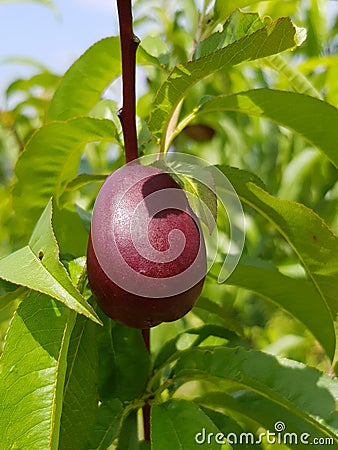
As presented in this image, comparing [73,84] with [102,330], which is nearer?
[102,330]

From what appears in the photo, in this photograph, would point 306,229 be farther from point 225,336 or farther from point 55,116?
point 55,116

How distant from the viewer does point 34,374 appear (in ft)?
1.95

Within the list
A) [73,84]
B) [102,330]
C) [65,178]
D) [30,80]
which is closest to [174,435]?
[102,330]

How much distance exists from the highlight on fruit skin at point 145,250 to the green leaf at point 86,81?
1.02 feet

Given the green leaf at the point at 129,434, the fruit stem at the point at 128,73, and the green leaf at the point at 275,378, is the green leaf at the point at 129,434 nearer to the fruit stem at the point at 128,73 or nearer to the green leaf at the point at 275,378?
the green leaf at the point at 275,378

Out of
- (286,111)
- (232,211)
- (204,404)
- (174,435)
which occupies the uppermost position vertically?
(286,111)

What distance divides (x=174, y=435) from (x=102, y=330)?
0.17 m

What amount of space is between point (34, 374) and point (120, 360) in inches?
8.4

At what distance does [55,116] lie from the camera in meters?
0.96

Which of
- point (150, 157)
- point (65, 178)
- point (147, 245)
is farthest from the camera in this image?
point (65, 178)

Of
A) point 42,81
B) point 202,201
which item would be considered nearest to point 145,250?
point 202,201

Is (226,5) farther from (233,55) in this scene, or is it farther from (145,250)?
(145,250)

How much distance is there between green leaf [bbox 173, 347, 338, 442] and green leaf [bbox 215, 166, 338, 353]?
0.09 m

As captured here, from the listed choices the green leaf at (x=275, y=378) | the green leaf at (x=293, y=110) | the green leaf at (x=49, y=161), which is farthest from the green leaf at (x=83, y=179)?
the green leaf at (x=275, y=378)
